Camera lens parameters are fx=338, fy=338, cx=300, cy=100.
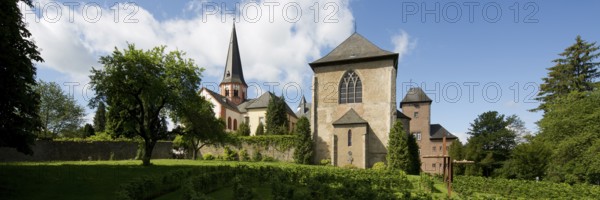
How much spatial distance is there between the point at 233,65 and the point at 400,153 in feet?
155

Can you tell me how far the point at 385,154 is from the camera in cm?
3266

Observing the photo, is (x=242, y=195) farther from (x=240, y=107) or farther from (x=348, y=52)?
(x=240, y=107)

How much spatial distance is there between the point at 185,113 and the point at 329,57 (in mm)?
18113

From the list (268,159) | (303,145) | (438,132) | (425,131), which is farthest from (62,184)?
(438,132)

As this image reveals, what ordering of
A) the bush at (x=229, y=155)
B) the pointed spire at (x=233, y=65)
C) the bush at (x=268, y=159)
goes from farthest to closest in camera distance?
the pointed spire at (x=233, y=65)
the bush at (x=229, y=155)
the bush at (x=268, y=159)

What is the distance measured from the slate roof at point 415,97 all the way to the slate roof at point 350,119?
62.1 ft

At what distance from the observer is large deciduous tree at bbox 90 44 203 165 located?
21.3 metres

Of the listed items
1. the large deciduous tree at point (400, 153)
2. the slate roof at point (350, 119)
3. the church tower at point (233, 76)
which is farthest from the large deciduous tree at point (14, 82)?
the church tower at point (233, 76)

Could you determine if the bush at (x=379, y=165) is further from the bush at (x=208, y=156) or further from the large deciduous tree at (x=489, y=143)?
the bush at (x=208, y=156)

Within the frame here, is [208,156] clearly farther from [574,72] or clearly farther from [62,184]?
[574,72]

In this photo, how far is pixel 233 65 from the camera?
6981cm

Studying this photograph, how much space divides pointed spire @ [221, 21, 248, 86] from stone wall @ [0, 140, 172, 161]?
36.5m

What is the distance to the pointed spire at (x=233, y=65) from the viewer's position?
69.0 m

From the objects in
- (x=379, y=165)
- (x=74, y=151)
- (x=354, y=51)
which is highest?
(x=354, y=51)
